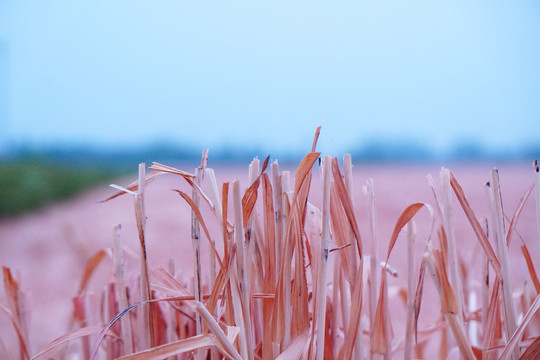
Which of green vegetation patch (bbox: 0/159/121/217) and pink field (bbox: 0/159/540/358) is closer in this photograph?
pink field (bbox: 0/159/540/358)

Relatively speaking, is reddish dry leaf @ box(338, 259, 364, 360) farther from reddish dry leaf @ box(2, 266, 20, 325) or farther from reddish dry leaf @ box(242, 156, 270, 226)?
reddish dry leaf @ box(2, 266, 20, 325)

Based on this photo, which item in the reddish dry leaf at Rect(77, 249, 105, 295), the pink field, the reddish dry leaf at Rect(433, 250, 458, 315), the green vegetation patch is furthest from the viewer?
the green vegetation patch

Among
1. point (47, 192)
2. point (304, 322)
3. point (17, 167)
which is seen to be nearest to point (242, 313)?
point (304, 322)

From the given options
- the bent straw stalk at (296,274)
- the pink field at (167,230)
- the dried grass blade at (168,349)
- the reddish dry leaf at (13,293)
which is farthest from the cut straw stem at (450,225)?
the pink field at (167,230)

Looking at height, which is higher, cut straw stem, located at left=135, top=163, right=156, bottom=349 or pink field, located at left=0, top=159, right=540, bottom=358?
cut straw stem, located at left=135, top=163, right=156, bottom=349

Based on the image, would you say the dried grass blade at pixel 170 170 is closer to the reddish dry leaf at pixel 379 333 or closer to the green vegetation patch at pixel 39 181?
the reddish dry leaf at pixel 379 333

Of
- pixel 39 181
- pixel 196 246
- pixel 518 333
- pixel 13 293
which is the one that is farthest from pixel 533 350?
pixel 39 181

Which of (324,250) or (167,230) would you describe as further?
(167,230)

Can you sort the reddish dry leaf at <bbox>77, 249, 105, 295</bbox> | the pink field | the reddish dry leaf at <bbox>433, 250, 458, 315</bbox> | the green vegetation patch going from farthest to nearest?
the green vegetation patch < the pink field < the reddish dry leaf at <bbox>77, 249, 105, 295</bbox> < the reddish dry leaf at <bbox>433, 250, 458, 315</bbox>

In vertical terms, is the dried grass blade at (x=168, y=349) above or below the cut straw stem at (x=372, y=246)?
below

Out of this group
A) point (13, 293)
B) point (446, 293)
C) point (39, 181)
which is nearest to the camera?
point (446, 293)

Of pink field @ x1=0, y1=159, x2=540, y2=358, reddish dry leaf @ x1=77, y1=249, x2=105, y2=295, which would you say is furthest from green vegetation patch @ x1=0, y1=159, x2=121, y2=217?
reddish dry leaf @ x1=77, y1=249, x2=105, y2=295

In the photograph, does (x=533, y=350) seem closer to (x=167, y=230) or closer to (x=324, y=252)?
(x=324, y=252)

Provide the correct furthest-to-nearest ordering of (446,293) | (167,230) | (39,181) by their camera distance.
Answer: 1. (39,181)
2. (167,230)
3. (446,293)
